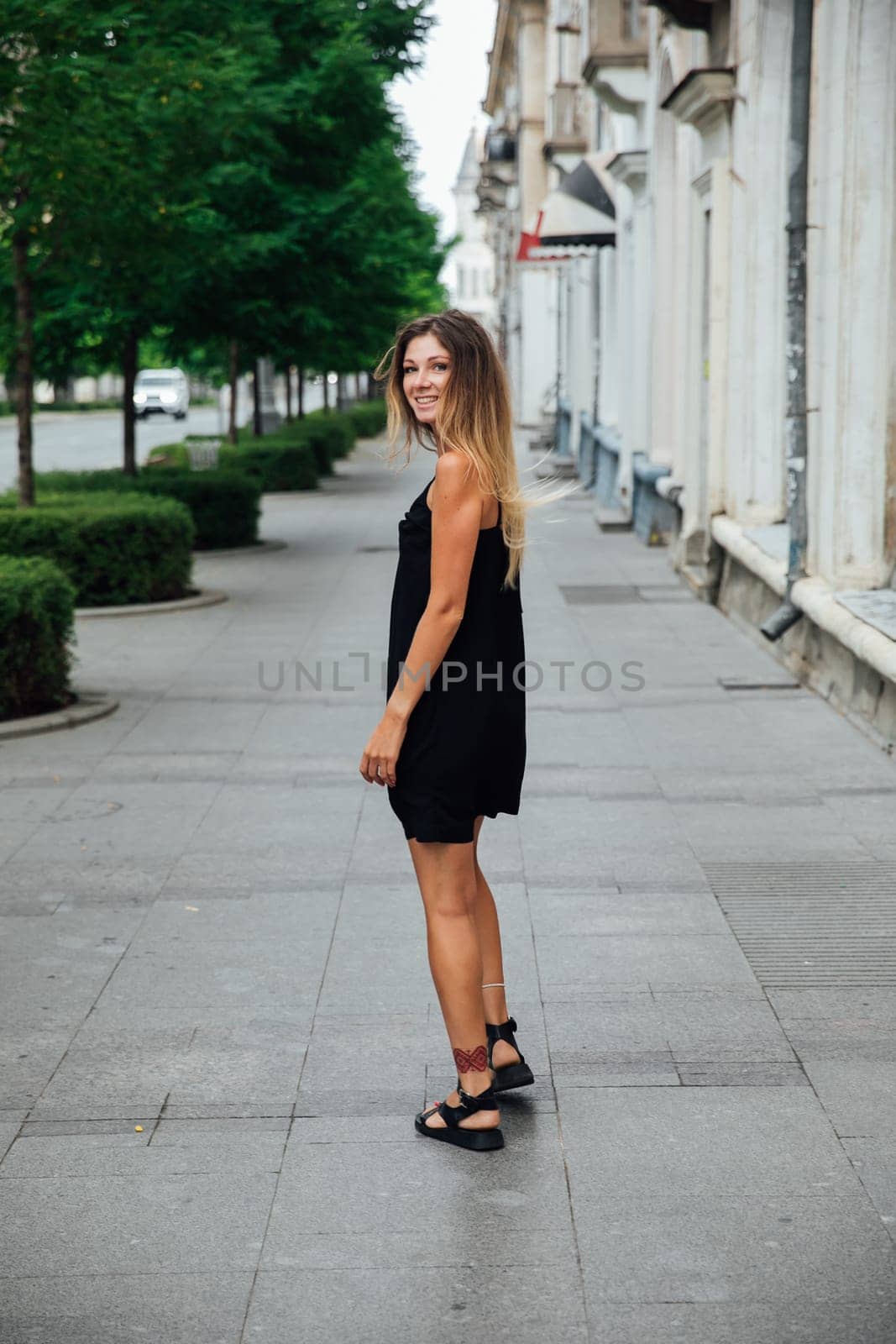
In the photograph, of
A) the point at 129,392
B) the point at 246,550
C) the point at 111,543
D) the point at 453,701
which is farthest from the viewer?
the point at 129,392

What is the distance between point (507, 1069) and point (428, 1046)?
1.32 feet

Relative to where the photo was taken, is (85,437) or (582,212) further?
(85,437)

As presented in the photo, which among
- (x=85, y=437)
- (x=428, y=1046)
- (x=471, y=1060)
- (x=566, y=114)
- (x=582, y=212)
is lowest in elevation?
(x=428, y=1046)

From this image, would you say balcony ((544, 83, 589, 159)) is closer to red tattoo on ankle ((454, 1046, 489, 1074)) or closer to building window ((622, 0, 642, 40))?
building window ((622, 0, 642, 40))

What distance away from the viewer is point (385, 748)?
4.07 metres

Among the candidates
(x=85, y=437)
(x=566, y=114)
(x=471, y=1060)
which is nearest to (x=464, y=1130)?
(x=471, y=1060)

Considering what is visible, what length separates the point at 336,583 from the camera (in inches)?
631

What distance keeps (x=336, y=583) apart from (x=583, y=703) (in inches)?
248

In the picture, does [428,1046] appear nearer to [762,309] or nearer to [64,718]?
[64,718]

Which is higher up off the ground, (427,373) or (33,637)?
(427,373)

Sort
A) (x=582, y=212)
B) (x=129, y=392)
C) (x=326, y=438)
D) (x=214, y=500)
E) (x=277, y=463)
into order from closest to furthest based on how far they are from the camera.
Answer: (x=214, y=500) < (x=129, y=392) < (x=582, y=212) < (x=277, y=463) < (x=326, y=438)

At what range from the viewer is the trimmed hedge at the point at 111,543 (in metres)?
13.7

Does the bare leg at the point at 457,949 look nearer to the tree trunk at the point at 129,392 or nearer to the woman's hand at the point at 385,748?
the woman's hand at the point at 385,748

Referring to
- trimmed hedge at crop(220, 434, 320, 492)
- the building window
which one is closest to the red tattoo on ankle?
the building window
